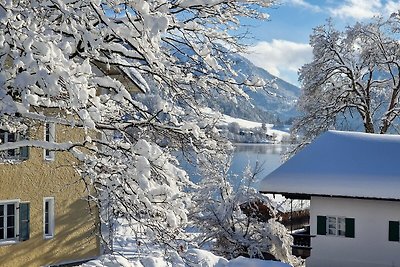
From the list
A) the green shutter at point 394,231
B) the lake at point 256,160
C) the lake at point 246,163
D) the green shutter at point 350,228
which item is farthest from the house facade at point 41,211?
A: the green shutter at point 394,231

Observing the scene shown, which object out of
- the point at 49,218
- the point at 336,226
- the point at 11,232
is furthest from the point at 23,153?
the point at 336,226

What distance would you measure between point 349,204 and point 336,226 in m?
0.73

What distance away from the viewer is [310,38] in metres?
26.0

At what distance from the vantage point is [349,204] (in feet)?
52.6

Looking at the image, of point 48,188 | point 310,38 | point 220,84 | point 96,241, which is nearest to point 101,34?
point 220,84

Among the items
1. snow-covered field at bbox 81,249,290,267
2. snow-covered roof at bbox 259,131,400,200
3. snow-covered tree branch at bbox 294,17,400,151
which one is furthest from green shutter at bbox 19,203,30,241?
snow-covered tree branch at bbox 294,17,400,151

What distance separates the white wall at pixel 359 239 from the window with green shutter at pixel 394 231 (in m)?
0.09

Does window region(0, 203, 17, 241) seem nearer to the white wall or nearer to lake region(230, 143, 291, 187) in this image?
lake region(230, 143, 291, 187)

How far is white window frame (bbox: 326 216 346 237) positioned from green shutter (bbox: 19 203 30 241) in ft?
27.9

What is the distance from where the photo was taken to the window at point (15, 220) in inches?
647

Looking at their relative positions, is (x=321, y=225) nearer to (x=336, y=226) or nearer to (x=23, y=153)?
(x=336, y=226)

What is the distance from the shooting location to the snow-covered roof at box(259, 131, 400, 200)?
15594mm

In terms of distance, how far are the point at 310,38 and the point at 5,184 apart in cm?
1526

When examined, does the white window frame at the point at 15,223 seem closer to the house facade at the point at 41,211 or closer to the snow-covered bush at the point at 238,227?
the house facade at the point at 41,211
